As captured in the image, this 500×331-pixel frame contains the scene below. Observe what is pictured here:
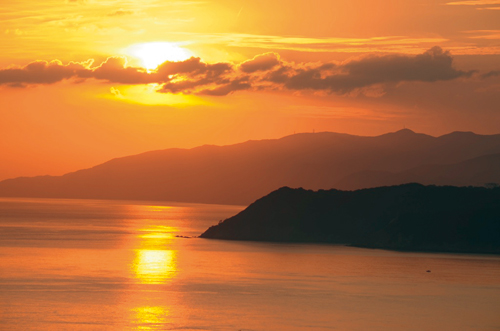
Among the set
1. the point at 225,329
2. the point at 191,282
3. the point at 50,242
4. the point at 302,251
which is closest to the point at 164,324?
the point at 225,329

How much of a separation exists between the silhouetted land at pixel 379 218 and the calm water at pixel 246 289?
903cm

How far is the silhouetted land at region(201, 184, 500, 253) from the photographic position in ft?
498

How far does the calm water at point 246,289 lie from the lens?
239 feet

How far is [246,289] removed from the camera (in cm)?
9469

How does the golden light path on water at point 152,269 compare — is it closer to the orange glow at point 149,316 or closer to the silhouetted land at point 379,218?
the orange glow at point 149,316

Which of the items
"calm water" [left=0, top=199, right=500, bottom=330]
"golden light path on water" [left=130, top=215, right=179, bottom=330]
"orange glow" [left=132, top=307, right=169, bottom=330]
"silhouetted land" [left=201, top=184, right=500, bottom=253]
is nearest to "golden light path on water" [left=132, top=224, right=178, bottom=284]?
"golden light path on water" [left=130, top=215, right=179, bottom=330]

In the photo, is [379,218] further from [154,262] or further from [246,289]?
[246,289]

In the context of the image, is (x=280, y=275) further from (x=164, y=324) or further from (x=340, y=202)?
(x=340, y=202)

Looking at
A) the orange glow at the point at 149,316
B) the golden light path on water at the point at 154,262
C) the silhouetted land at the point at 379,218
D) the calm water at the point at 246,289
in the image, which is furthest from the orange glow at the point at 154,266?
the silhouetted land at the point at 379,218

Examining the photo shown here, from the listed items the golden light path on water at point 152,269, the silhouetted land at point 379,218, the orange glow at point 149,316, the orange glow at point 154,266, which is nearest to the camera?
the orange glow at point 149,316

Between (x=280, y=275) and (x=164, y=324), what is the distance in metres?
41.9

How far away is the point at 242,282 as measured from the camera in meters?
102

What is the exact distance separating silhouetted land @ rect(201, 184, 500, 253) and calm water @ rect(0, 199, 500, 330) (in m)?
9.03

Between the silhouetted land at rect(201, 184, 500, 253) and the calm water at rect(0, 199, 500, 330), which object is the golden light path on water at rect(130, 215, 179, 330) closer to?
the calm water at rect(0, 199, 500, 330)
